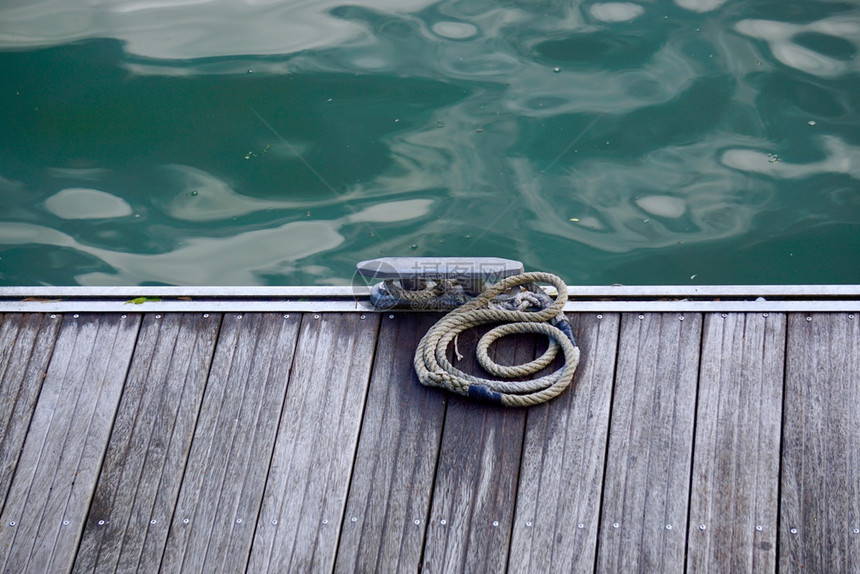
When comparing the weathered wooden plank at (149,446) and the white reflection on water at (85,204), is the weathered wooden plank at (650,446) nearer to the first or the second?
the weathered wooden plank at (149,446)

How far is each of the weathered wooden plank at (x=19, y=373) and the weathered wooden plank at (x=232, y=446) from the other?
635mm

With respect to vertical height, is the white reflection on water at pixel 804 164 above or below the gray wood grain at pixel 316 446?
above

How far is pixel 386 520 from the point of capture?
2582mm

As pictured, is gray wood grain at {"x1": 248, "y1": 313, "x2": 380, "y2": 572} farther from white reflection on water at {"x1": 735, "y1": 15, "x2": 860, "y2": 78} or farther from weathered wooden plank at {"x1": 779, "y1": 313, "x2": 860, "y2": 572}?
white reflection on water at {"x1": 735, "y1": 15, "x2": 860, "y2": 78}

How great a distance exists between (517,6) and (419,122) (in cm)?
104

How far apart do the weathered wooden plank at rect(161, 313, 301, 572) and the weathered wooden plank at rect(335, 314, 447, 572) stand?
1.06 ft

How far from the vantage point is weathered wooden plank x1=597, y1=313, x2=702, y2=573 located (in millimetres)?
2480

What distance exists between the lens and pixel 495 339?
292 centimetres

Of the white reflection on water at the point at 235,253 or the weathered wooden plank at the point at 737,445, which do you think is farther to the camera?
the white reflection on water at the point at 235,253

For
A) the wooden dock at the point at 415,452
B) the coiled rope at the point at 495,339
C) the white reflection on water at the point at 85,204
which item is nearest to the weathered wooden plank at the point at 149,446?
the wooden dock at the point at 415,452

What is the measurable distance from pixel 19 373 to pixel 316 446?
3.88ft

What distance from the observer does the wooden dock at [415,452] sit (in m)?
2.51

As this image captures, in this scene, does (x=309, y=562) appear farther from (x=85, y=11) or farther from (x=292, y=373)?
(x=85, y=11)

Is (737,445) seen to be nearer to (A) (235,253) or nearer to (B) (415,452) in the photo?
(B) (415,452)
